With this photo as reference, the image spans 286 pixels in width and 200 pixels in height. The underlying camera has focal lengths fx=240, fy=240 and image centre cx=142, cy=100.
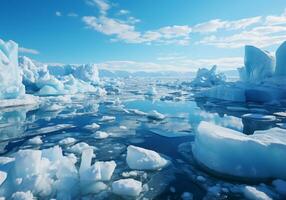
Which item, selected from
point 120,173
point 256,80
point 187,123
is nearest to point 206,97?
point 256,80

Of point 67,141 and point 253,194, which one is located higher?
point 67,141

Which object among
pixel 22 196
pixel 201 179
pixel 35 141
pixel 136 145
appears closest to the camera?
pixel 22 196

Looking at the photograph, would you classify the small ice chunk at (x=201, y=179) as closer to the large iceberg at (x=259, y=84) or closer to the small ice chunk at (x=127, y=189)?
the small ice chunk at (x=127, y=189)

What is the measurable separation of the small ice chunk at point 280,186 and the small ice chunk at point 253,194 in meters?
0.34

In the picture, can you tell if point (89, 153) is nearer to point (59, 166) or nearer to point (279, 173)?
point (59, 166)

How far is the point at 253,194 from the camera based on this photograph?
3.67m

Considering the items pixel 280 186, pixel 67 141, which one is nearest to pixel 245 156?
pixel 280 186

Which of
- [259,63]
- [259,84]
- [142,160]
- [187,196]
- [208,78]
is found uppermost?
[259,63]

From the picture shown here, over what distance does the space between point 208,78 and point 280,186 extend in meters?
28.4

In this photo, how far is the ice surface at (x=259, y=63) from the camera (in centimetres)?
1962

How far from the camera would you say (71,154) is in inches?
210

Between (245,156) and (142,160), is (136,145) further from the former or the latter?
(245,156)

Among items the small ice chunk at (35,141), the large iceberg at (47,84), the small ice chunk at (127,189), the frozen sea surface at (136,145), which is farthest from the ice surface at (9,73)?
the small ice chunk at (127,189)

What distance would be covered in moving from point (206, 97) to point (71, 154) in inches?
608
